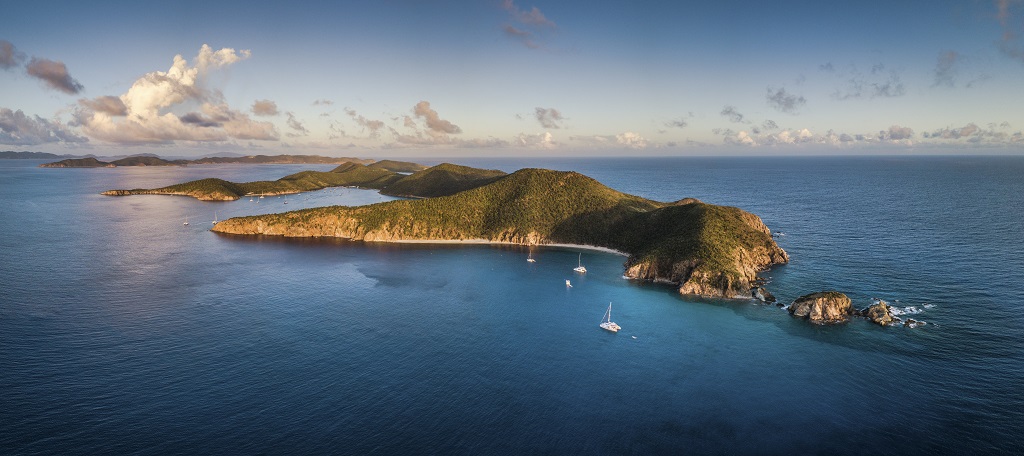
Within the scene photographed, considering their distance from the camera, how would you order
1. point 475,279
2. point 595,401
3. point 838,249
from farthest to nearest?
point 838,249, point 475,279, point 595,401

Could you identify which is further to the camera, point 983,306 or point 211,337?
point 983,306

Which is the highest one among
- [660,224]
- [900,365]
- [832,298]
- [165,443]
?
[660,224]

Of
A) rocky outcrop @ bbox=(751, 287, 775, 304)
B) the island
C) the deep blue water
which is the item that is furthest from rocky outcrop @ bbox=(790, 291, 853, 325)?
the island

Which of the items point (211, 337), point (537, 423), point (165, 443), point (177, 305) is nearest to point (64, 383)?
point (211, 337)

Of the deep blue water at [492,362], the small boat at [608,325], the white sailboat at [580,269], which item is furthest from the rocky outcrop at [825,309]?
the white sailboat at [580,269]

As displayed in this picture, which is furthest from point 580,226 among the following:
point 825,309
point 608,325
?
point 825,309

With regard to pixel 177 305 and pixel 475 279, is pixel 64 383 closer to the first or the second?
pixel 177 305

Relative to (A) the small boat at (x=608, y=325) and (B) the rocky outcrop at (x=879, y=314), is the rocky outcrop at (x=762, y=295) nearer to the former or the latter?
(B) the rocky outcrop at (x=879, y=314)
